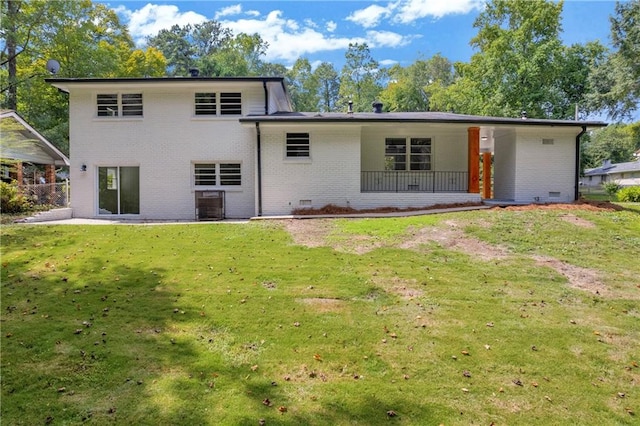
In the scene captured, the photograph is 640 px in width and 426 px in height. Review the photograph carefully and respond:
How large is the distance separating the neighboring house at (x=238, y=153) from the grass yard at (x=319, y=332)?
5668 mm

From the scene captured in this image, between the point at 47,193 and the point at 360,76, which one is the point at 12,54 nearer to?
the point at 47,193

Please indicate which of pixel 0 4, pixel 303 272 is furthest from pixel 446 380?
pixel 0 4

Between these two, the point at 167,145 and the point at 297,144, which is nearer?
the point at 297,144

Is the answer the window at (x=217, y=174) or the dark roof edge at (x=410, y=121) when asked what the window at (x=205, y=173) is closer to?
the window at (x=217, y=174)

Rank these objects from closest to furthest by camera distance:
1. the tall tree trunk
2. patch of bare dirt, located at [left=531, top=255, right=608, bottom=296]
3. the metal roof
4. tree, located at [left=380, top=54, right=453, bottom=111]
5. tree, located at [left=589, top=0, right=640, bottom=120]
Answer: patch of bare dirt, located at [left=531, top=255, right=608, bottom=296]
the tall tree trunk
tree, located at [left=589, top=0, right=640, bottom=120]
the metal roof
tree, located at [left=380, top=54, right=453, bottom=111]

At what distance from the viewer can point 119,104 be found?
16203mm

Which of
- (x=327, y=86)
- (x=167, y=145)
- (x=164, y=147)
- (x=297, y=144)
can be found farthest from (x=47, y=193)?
(x=327, y=86)

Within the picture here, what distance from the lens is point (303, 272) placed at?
7504mm

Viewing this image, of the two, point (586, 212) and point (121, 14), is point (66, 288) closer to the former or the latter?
point (586, 212)

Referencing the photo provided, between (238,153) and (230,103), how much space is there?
2099 millimetres

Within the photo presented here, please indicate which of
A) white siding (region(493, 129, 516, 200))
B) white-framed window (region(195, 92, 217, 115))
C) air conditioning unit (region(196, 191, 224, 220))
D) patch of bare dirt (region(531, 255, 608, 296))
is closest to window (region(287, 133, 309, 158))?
air conditioning unit (region(196, 191, 224, 220))

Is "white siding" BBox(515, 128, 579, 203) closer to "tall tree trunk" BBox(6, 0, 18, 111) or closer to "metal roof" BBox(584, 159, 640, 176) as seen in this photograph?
"tall tree trunk" BBox(6, 0, 18, 111)

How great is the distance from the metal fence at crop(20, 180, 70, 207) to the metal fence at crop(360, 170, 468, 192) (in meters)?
13.1

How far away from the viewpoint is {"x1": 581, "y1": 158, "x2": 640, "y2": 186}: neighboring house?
44000mm
